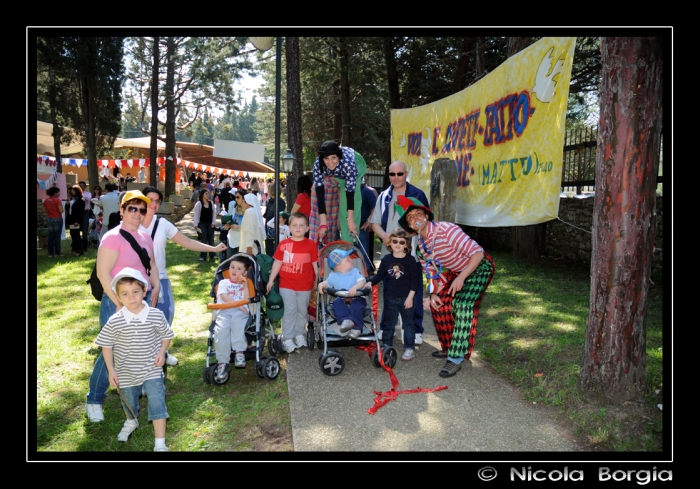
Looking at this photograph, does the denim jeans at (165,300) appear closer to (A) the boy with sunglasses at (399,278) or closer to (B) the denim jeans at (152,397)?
(B) the denim jeans at (152,397)

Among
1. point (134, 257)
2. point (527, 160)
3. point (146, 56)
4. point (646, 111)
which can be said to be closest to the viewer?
point (646, 111)

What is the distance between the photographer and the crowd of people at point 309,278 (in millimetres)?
3719

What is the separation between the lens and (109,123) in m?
19.5

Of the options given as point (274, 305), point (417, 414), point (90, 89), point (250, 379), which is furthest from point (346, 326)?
point (90, 89)

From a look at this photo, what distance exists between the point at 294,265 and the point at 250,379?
1283 millimetres

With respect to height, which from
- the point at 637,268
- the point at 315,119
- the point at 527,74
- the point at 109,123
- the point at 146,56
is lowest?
the point at 637,268

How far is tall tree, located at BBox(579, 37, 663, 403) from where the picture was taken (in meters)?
3.71

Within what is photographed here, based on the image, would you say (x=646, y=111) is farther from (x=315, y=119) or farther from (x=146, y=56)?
(x=146, y=56)

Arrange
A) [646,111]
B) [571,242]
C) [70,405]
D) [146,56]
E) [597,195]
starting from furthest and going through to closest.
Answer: [146,56] → [571,242] → [70,405] → [597,195] → [646,111]

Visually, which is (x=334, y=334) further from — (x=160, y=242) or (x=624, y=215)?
(x=624, y=215)

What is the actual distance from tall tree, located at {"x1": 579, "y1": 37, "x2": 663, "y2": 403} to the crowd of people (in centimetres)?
114

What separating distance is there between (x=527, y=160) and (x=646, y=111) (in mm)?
2315

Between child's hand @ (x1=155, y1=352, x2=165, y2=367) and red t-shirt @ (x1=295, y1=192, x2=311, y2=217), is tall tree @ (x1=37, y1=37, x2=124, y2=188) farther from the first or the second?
child's hand @ (x1=155, y1=352, x2=165, y2=367)
